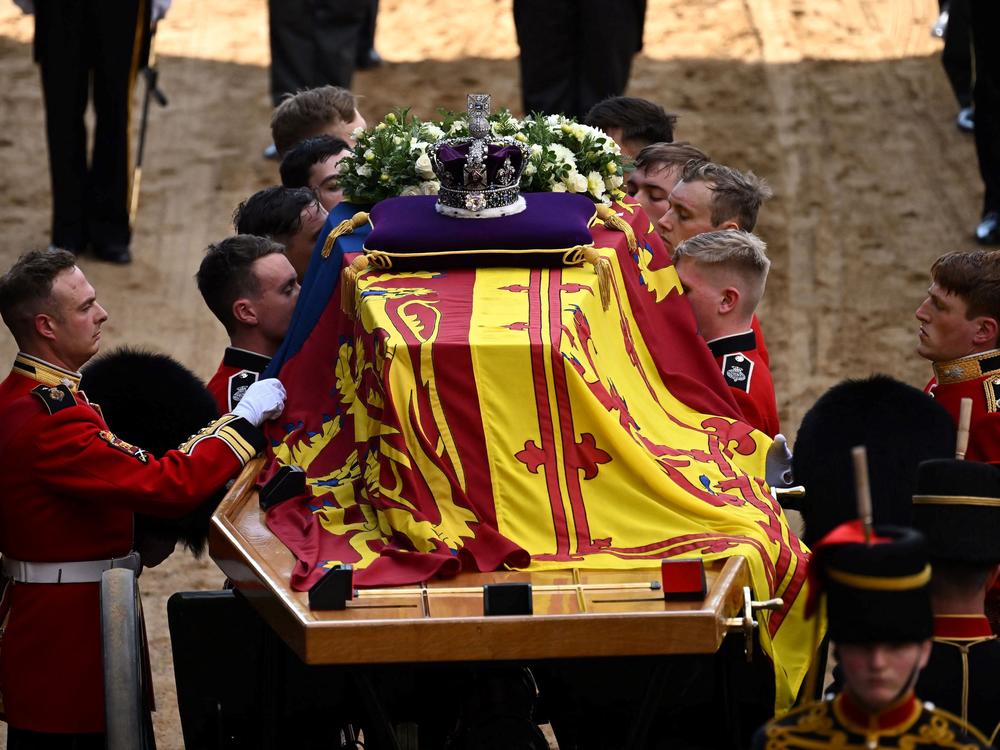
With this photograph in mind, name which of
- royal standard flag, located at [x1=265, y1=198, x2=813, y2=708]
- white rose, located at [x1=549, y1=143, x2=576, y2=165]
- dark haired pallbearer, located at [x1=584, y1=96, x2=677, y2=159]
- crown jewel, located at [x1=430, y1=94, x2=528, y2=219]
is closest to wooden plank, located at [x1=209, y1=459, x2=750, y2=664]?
royal standard flag, located at [x1=265, y1=198, x2=813, y2=708]

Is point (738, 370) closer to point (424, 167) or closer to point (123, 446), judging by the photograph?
point (424, 167)

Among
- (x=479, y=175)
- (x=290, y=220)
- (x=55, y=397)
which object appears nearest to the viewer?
(x=55, y=397)

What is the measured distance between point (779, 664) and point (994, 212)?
5944mm

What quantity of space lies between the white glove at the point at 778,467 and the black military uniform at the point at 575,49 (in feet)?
16.2

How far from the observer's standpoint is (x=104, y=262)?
9922 millimetres

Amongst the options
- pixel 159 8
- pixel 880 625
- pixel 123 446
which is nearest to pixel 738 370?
pixel 123 446

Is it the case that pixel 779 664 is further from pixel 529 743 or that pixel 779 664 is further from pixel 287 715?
pixel 287 715

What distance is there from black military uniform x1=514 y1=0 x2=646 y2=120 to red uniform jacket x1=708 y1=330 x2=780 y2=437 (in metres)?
4.30

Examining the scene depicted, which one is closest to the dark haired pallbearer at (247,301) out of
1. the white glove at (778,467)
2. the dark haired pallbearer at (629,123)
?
the white glove at (778,467)

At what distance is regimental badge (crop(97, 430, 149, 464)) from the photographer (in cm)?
471

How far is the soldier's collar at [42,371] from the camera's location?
4.80 metres

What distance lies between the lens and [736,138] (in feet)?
36.1

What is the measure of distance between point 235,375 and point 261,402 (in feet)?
1.80

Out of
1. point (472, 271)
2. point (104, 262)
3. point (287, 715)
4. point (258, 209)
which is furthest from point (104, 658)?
point (104, 262)
